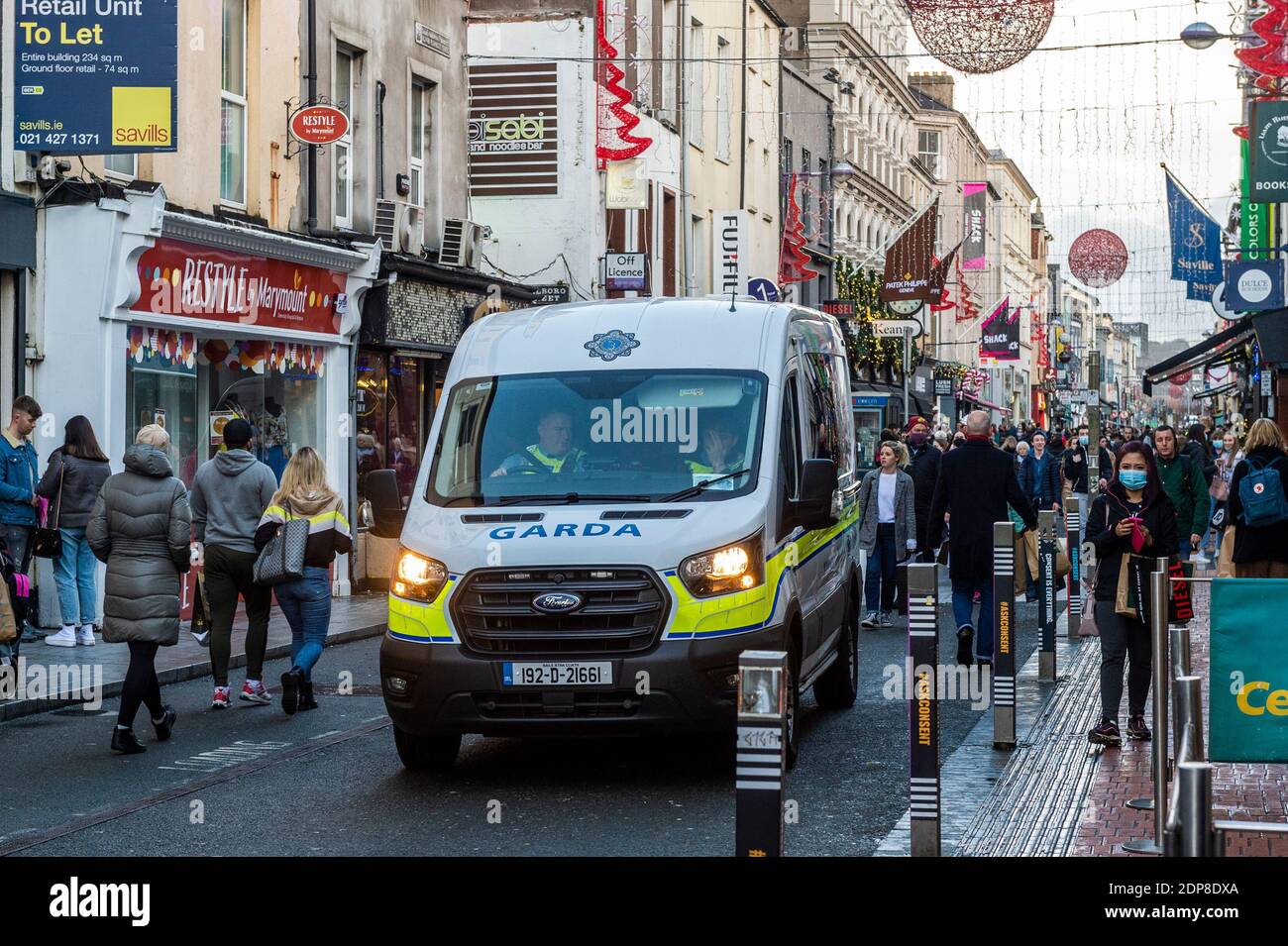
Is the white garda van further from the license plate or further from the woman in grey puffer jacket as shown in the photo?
the woman in grey puffer jacket

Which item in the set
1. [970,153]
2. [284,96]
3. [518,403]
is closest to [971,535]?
[518,403]

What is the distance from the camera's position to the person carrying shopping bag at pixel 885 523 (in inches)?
690

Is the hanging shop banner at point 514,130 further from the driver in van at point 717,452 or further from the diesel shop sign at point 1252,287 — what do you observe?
the driver in van at point 717,452

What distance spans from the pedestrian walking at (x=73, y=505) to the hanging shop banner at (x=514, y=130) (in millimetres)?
14624

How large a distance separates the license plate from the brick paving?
2.39 m

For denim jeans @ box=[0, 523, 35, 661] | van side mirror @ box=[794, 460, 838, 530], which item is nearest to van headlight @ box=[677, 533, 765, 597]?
van side mirror @ box=[794, 460, 838, 530]

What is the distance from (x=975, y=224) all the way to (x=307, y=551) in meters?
56.7

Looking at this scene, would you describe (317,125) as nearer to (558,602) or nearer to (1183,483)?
(1183,483)

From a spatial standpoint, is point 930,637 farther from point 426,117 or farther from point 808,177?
point 808,177

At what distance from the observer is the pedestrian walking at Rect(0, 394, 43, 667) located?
48.1 feet

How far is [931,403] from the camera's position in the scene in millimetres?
64438

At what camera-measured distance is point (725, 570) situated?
9.06 meters

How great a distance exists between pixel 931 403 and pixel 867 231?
7.31 metres

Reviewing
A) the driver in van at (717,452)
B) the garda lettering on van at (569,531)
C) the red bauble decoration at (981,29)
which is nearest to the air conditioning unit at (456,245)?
the red bauble decoration at (981,29)
